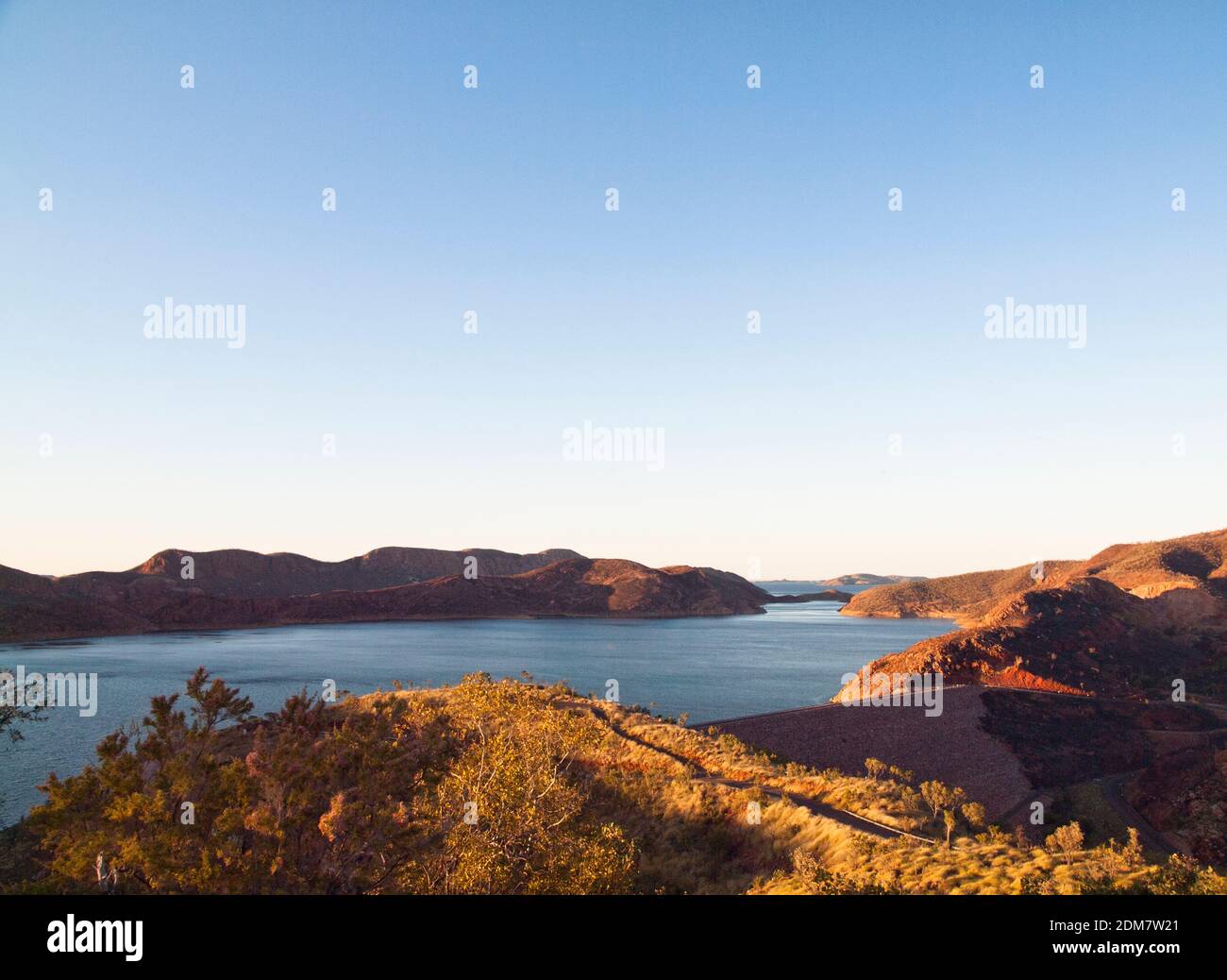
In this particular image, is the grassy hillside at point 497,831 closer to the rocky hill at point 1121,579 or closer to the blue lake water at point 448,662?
the blue lake water at point 448,662

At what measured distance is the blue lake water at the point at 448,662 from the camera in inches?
2271

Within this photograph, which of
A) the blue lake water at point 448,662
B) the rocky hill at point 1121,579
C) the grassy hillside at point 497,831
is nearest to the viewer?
the grassy hillside at point 497,831

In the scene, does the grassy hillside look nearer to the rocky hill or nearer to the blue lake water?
the blue lake water

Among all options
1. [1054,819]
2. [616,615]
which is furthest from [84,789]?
[616,615]

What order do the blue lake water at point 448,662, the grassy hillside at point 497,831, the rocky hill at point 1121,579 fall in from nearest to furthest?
the grassy hillside at point 497,831
the blue lake water at point 448,662
the rocky hill at point 1121,579

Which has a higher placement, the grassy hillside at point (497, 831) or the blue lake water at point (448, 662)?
the grassy hillside at point (497, 831)

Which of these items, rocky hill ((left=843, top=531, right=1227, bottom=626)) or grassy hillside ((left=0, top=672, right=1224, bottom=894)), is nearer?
grassy hillside ((left=0, top=672, right=1224, bottom=894))

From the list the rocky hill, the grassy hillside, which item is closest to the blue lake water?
the rocky hill

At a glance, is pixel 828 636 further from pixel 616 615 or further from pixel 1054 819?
pixel 1054 819

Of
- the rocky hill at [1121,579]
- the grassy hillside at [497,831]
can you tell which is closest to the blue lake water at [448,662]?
the rocky hill at [1121,579]

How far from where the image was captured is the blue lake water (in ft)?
189

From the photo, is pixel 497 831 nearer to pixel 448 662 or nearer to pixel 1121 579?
pixel 448 662

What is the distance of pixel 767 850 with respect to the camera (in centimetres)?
2455
